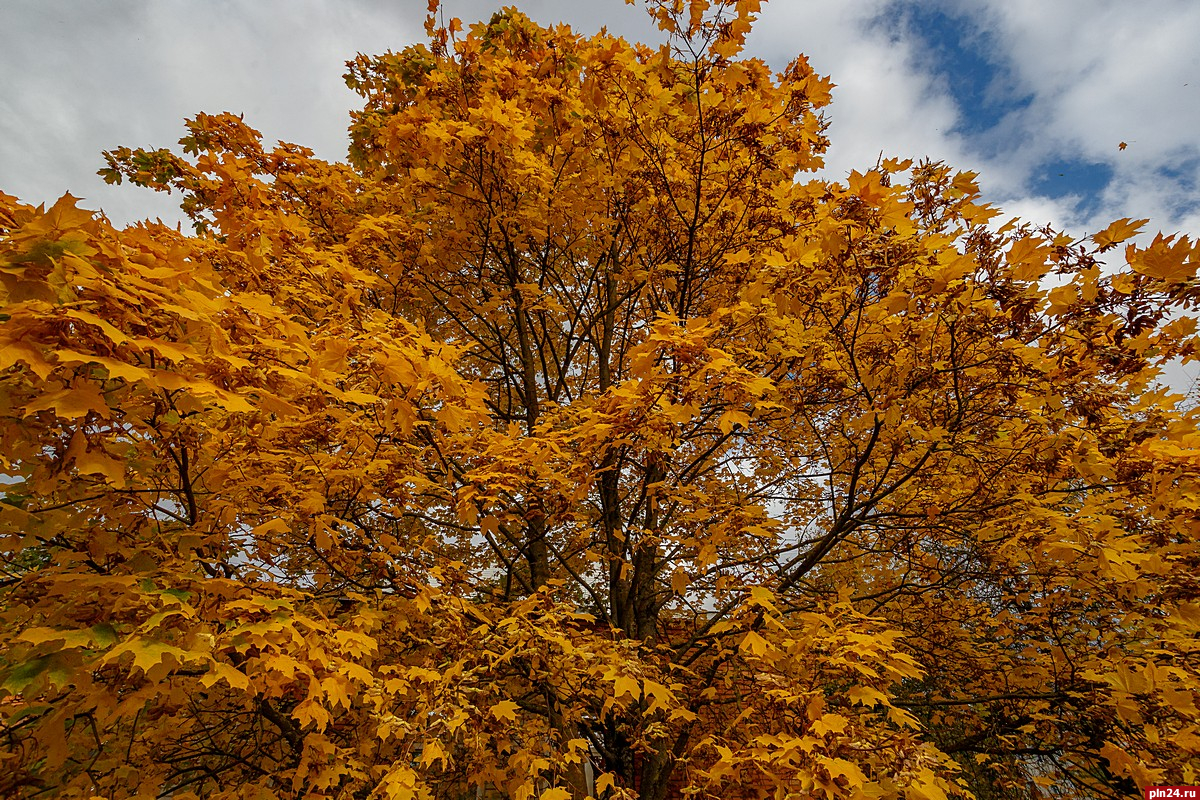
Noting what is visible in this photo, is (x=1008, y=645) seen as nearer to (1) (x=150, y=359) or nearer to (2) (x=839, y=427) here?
(2) (x=839, y=427)

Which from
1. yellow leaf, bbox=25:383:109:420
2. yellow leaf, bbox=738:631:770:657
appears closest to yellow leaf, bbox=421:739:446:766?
yellow leaf, bbox=738:631:770:657

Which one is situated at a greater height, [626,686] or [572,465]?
[572,465]

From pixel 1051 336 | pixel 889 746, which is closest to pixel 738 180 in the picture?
pixel 1051 336

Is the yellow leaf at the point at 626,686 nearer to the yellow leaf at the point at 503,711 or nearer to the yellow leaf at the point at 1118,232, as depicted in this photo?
the yellow leaf at the point at 503,711

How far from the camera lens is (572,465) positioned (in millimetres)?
3244

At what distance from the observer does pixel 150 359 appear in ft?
5.63

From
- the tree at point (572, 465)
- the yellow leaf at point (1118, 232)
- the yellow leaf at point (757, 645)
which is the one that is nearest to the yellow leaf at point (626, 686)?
the tree at point (572, 465)

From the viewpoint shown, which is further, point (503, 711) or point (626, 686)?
point (503, 711)

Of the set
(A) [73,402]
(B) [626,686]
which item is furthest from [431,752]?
(A) [73,402]

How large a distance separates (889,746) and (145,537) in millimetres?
3573

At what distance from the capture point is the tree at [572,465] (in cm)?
196

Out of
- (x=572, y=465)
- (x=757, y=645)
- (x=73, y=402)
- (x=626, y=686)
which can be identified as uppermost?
(x=572, y=465)

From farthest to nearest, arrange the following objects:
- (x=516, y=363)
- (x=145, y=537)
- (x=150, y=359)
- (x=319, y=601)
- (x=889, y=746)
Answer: (x=516, y=363), (x=319, y=601), (x=145, y=537), (x=889, y=746), (x=150, y=359)

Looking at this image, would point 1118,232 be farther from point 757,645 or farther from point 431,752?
point 431,752
